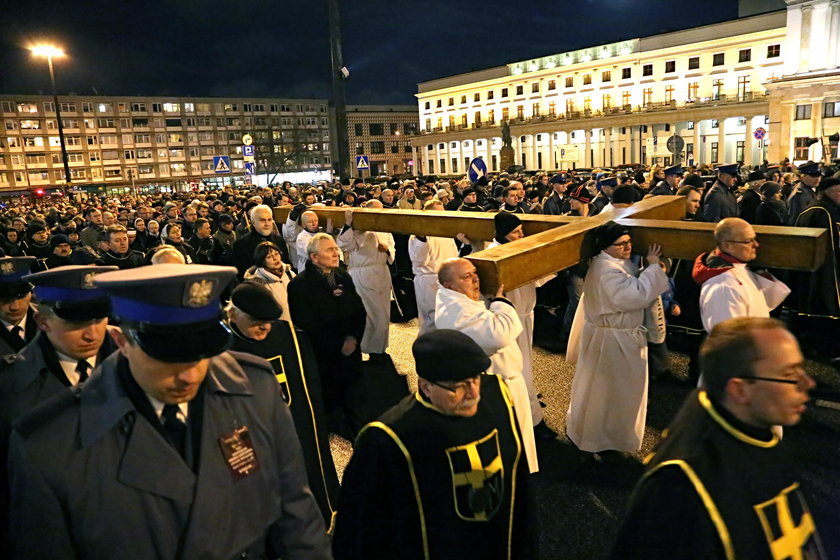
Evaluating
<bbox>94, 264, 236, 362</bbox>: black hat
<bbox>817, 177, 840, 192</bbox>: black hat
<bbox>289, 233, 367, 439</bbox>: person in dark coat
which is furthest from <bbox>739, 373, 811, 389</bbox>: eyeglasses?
<bbox>817, 177, 840, 192</bbox>: black hat

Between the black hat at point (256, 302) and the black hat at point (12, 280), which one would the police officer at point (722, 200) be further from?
the black hat at point (12, 280)

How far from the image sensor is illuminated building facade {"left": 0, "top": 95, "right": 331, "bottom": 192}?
8362 cm

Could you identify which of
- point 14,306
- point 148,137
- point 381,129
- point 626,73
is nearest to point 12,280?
point 14,306

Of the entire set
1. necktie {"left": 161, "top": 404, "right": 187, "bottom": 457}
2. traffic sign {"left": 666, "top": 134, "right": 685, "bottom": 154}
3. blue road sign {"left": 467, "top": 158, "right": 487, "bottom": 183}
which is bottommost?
necktie {"left": 161, "top": 404, "right": 187, "bottom": 457}

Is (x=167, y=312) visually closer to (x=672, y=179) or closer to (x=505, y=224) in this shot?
(x=505, y=224)

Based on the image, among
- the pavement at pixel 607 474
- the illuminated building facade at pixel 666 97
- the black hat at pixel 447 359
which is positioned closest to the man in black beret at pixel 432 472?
the black hat at pixel 447 359

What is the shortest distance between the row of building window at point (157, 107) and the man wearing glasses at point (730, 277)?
91.7 m

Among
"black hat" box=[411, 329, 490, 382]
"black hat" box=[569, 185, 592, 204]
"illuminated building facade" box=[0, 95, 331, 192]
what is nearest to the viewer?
"black hat" box=[411, 329, 490, 382]

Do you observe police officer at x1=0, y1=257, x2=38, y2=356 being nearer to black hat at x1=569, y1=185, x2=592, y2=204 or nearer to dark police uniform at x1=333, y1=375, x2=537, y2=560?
dark police uniform at x1=333, y1=375, x2=537, y2=560

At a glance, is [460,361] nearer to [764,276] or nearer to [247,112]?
[764,276]

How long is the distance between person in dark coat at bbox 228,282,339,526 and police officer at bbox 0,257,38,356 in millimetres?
1252

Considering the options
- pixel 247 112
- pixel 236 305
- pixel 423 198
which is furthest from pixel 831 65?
pixel 247 112

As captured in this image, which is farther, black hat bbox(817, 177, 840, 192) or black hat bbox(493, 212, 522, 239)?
black hat bbox(817, 177, 840, 192)

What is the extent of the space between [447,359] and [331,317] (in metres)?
2.99
